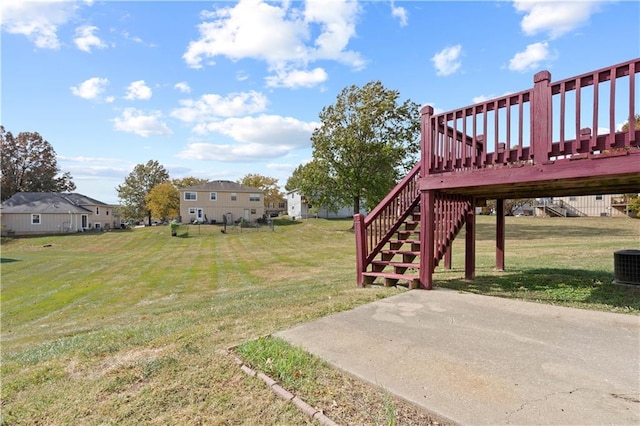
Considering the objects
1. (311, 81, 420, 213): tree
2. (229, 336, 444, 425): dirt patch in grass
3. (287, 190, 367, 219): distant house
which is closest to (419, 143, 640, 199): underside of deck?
(229, 336, 444, 425): dirt patch in grass

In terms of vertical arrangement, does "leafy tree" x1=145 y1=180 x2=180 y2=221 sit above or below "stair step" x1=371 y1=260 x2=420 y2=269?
above

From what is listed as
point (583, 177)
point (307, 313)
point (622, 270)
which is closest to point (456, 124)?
point (583, 177)

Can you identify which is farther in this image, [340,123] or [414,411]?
[340,123]

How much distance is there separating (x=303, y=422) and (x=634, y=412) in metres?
2.01

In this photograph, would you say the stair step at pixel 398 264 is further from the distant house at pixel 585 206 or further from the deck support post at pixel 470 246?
the distant house at pixel 585 206

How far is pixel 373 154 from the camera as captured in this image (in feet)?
86.1

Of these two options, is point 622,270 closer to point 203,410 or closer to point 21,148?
point 203,410

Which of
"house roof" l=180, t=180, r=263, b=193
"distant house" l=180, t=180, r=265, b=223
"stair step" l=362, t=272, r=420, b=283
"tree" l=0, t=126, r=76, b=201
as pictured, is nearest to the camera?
"stair step" l=362, t=272, r=420, b=283

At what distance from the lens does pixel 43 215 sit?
34.8 meters

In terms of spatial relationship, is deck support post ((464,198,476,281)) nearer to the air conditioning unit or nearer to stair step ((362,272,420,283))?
stair step ((362,272,420,283))

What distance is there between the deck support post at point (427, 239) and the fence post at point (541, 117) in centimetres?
167

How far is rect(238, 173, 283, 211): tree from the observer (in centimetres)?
5622

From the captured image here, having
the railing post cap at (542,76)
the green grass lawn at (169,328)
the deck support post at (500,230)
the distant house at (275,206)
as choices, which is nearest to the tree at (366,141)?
the green grass lawn at (169,328)

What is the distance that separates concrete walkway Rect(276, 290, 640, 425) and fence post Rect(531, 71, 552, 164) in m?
2.00
